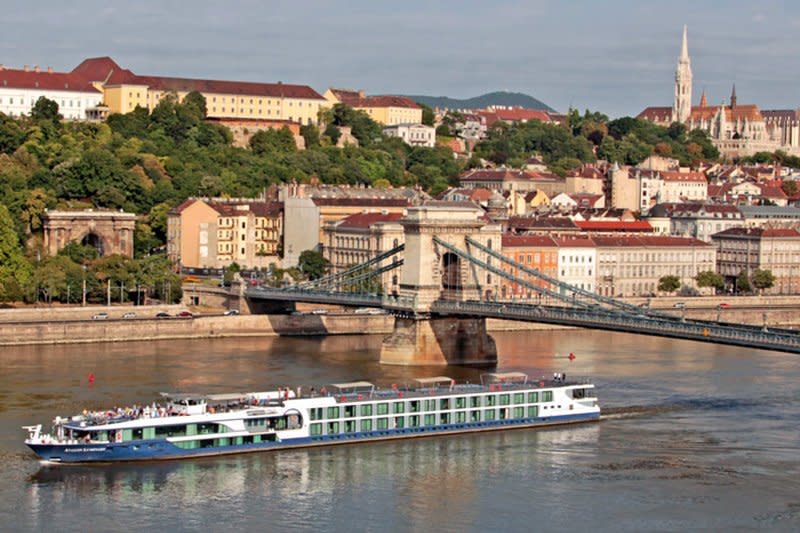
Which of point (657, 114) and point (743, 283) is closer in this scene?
point (743, 283)

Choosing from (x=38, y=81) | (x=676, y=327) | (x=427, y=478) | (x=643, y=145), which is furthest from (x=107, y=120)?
(x=427, y=478)

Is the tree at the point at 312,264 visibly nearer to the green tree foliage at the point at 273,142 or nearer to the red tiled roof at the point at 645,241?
the red tiled roof at the point at 645,241

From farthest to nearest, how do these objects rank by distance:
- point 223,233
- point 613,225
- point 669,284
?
point 613,225 → point 223,233 → point 669,284

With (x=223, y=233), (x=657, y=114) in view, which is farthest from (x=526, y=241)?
(x=657, y=114)

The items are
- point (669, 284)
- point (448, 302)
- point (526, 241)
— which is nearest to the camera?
point (448, 302)

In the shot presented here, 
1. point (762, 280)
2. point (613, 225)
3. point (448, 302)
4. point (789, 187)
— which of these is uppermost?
point (789, 187)

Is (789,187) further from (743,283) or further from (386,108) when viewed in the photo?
(743,283)

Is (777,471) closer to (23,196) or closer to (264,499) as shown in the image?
(264,499)
